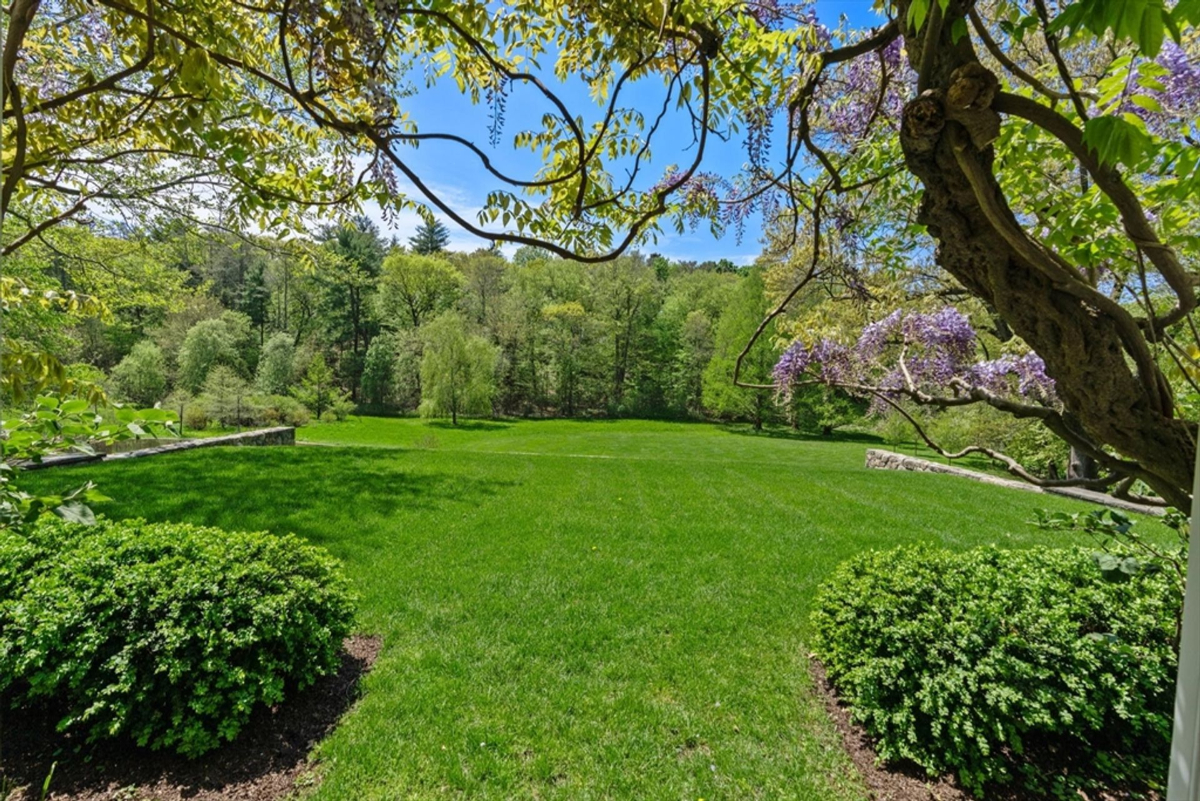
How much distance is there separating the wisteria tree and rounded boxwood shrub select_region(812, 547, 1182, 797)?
136 cm

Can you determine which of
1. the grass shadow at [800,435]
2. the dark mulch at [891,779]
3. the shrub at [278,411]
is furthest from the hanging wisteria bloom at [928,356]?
the shrub at [278,411]

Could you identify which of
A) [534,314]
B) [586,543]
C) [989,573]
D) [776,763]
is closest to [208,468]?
[586,543]

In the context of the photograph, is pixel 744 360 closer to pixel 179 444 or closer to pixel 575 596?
pixel 179 444

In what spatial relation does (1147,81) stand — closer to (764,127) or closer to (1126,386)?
(1126,386)

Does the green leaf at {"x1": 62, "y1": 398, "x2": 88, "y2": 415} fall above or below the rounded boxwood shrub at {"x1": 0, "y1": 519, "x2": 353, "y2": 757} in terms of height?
above

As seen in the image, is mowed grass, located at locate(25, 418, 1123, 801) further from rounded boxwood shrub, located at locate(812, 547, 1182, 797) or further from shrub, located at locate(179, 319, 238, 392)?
shrub, located at locate(179, 319, 238, 392)

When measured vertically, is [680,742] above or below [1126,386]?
below

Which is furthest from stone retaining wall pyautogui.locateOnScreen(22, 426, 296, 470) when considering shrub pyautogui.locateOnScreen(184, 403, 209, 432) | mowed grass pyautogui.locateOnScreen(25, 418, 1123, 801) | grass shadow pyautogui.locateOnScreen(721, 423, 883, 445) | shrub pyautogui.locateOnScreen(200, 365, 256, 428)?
grass shadow pyautogui.locateOnScreen(721, 423, 883, 445)

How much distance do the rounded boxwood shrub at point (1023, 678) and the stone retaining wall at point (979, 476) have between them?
5.36 m

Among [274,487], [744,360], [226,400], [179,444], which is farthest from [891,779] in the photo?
[226,400]

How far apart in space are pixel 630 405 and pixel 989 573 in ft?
87.9

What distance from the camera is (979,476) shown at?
33.0 ft

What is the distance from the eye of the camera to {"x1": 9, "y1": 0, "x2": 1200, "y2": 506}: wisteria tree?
99 cm

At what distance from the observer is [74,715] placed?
222cm
